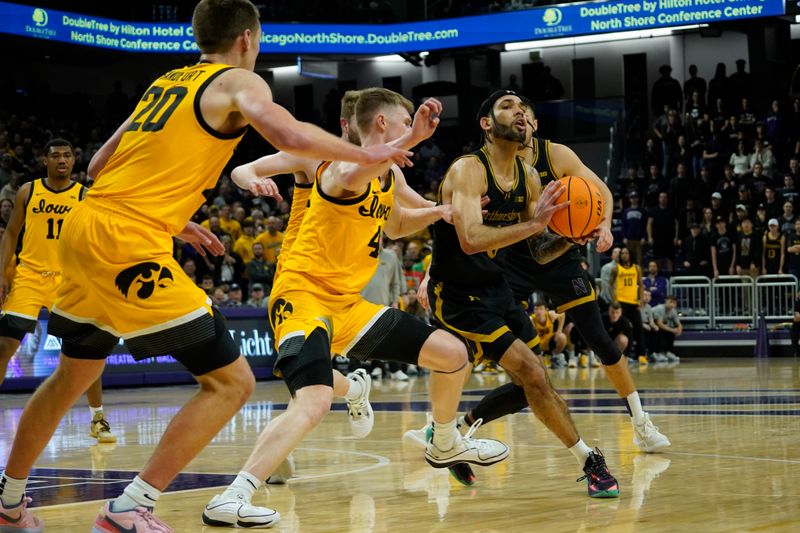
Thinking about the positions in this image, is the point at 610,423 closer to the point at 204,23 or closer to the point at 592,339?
the point at 592,339

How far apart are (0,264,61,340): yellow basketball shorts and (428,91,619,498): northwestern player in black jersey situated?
346 cm

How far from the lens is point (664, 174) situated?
24.3 meters

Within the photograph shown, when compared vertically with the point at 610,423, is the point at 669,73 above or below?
above

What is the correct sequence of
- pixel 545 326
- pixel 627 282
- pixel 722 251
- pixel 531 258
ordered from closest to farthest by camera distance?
pixel 531 258 → pixel 545 326 → pixel 627 282 → pixel 722 251

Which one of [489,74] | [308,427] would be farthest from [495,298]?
[489,74]

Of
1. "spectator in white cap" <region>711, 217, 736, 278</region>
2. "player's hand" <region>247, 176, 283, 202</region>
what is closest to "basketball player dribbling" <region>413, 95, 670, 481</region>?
"player's hand" <region>247, 176, 283, 202</region>

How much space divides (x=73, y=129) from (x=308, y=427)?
2308 centimetres

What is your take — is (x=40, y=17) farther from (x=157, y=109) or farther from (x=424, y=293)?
(x=157, y=109)

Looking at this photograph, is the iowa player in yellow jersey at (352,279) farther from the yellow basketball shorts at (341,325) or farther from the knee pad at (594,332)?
the knee pad at (594,332)

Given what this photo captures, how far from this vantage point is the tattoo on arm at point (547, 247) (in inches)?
259

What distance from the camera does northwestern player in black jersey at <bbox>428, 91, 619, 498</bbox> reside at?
19.1 ft

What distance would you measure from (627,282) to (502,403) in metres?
12.6

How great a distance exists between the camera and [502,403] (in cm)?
668

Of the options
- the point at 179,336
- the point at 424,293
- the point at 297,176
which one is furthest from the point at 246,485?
the point at 424,293
